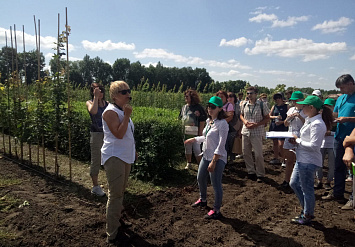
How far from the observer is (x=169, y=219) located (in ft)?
13.2

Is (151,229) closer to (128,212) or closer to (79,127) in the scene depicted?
(128,212)

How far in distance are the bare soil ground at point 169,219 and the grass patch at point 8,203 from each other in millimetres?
42

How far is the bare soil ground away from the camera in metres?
3.41

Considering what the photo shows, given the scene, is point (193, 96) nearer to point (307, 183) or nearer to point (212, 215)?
point (212, 215)

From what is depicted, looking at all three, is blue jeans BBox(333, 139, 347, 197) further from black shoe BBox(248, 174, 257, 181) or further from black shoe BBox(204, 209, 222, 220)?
black shoe BBox(204, 209, 222, 220)

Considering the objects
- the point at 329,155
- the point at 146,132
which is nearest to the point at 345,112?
the point at 329,155

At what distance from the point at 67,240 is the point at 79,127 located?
450cm

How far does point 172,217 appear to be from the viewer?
4074 millimetres

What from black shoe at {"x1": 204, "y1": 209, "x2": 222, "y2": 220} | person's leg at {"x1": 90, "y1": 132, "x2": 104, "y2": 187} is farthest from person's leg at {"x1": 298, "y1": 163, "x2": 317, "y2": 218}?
person's leg at {"x1": 90, "y1": 132, "x2": 104, "y2": 187}

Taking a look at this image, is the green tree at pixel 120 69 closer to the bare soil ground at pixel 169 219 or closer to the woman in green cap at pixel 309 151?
the bare soil ground at pixel 169 219

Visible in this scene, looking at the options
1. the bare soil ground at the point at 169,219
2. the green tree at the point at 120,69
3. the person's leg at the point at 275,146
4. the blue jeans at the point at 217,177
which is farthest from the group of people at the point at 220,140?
the green tree at the point at 120,69

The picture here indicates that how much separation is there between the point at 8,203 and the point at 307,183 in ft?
16.0

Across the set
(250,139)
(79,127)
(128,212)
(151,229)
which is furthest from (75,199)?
(250,139)

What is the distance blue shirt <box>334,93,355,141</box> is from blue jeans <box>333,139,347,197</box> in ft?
Result: 0.58
